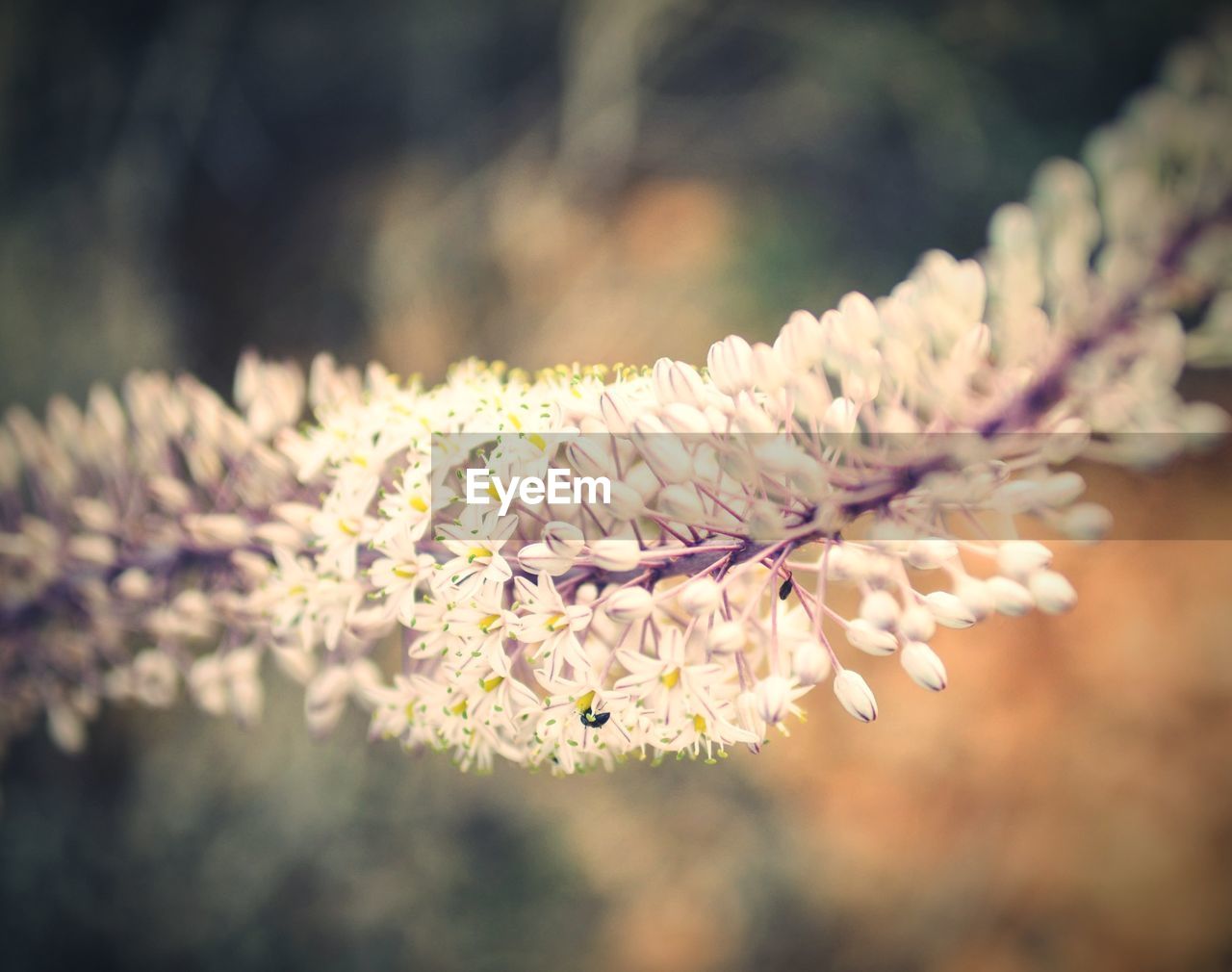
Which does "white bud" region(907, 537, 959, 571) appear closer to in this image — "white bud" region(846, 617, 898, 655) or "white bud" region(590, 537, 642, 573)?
"white bud" region(846, 617, 898, 655)

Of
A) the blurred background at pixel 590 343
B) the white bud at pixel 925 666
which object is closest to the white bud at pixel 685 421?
the white bud at pixel 925 666

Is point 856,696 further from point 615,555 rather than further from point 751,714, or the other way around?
point 615,555

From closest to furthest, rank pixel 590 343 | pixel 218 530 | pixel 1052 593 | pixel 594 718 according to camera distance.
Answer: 1. pixel 1052 593
2. pixel 594 718
3. pixel 218 530
4. pixel 590 343

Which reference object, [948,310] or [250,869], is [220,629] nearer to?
[250,869]

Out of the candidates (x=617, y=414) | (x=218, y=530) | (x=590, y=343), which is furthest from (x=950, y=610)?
(x=590, y=343)

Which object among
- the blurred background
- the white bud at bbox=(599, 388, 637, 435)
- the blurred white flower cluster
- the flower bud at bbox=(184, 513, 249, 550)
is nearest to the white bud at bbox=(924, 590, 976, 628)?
the blurred white flower cluster
